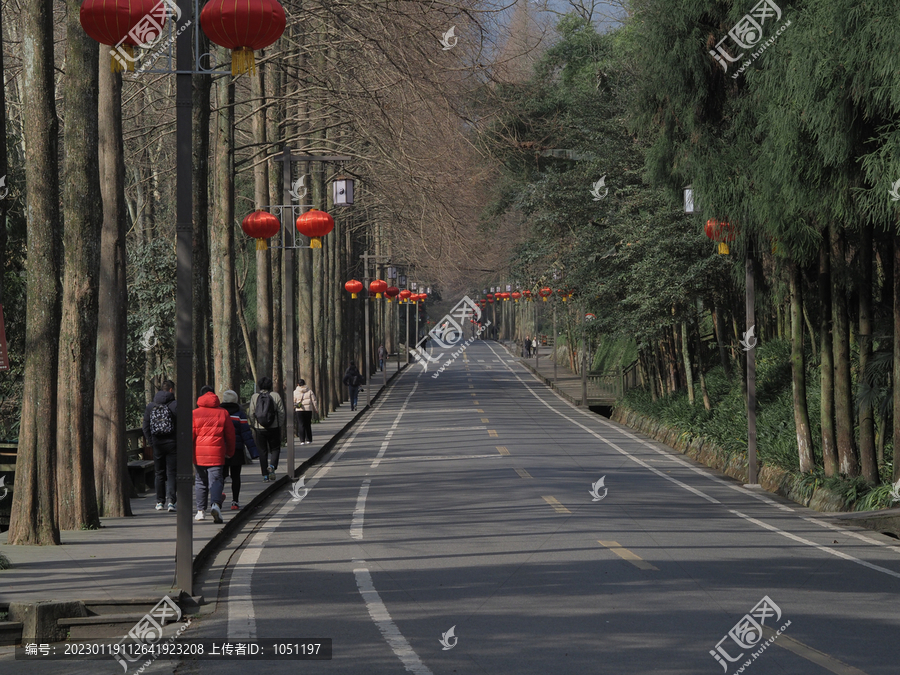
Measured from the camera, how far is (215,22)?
9883 mm

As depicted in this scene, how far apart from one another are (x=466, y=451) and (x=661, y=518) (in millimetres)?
11174

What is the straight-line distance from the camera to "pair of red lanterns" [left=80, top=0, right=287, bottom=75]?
388 inches

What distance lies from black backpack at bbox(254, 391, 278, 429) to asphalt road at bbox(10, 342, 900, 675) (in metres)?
1.64

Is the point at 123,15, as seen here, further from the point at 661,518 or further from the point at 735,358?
the point at 735,358

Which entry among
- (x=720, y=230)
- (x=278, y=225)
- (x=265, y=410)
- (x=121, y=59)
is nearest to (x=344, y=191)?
(x=278, y=225)

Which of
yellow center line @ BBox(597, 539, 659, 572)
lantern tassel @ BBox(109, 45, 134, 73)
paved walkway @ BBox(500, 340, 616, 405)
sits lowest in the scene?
paved walkway @ BBox(500, 340, 616, 405)

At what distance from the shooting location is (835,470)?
18.7 m

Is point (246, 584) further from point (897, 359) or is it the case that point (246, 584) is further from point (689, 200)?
point (689, 200)

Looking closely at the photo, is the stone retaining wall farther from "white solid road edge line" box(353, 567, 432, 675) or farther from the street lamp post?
"white solid road edge line" box(353, 567, 432, 675)

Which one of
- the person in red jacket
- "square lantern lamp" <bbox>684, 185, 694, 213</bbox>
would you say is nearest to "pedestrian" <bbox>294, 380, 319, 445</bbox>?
"square lantern lamp" <bbox>684, 185, 694, 213</bbox>

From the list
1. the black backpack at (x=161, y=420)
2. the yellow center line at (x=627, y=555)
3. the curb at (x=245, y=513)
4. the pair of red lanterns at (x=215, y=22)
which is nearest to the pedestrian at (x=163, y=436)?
the black backpack at (x=161, y=420)

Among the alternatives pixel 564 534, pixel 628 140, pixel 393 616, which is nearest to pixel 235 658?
pixel 393 616

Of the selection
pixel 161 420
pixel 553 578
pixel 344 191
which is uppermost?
pixel 344 191

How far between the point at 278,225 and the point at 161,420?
23.8 ft
